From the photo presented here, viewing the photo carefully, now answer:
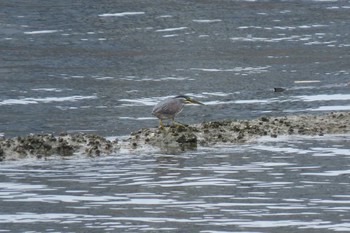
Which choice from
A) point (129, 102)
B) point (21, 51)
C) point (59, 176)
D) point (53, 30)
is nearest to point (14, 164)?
point (59, 176)

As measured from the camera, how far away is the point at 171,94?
2241cm

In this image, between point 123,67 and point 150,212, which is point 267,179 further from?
point 123,67

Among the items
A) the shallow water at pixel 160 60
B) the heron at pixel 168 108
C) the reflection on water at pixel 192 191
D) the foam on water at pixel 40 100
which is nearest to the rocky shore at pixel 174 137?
the heron at pixel 168 108

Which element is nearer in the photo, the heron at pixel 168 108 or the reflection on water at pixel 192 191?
the reflection on water at pixel 192 191

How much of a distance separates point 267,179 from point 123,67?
13.2 meters

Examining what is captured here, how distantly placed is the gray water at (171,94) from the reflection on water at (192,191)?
0.07 ft

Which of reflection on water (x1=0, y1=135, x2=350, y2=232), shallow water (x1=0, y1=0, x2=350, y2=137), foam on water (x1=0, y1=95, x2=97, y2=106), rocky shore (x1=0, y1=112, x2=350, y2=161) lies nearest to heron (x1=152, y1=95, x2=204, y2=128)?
rocky shore (x1=0, y1=112, x2=350, y2=161)

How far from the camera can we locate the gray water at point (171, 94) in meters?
12.5

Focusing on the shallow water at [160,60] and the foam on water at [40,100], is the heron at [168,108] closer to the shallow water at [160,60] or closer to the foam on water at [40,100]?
the shallow water at [160,60]

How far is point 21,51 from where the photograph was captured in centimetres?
2980

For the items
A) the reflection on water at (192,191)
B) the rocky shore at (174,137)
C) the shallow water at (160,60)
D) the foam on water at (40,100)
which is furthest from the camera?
the foam on water at (40,100)

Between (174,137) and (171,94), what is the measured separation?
20.2 feet

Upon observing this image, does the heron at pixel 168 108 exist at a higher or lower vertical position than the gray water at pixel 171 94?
higher

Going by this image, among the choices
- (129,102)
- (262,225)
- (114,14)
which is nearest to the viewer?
(262,225)
